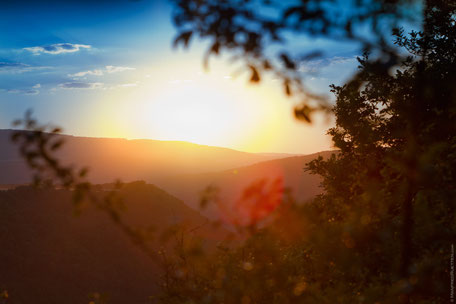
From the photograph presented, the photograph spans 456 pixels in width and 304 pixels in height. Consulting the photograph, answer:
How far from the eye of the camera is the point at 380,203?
→ 354cm

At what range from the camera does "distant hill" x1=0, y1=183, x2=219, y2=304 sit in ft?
69.1

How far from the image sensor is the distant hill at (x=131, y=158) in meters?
124

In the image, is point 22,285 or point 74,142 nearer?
point 22,285

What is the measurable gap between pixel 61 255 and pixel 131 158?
137 metres

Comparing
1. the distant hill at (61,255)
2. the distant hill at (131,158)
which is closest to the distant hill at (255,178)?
the distant hill at (61,255)

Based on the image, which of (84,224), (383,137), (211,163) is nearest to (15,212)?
(84,224)

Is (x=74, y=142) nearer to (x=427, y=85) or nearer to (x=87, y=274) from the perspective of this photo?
(x=87, y=274)

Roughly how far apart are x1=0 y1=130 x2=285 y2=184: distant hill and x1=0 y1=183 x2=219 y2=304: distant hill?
9071 cm

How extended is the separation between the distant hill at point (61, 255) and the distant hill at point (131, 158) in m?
90.7

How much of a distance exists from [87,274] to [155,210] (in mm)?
11152

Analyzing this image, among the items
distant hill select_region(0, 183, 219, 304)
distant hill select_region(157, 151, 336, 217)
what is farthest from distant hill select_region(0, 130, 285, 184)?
distant hill select_region(0, 183, 219, 304)

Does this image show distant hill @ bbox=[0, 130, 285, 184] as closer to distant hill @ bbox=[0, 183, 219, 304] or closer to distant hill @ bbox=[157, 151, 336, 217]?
distant hill @ bbox=[157, 151, 336, 217]

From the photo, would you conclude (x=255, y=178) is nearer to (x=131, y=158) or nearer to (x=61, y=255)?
(x=61, y=255)

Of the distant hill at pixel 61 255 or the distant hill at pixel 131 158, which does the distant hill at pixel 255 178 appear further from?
the distant hill at pixel 131 158
